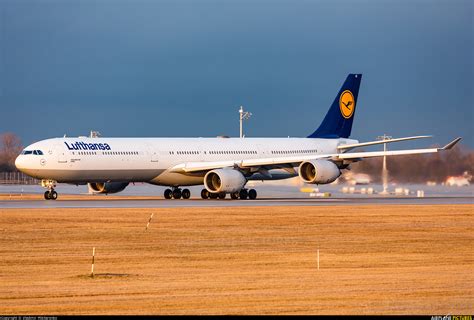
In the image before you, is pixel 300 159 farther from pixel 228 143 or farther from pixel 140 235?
pixel 140 235

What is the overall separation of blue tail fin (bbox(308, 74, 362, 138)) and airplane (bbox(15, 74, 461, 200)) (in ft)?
2.83

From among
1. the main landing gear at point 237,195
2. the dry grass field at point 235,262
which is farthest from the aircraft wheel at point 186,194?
the dry grass field at point 235,262

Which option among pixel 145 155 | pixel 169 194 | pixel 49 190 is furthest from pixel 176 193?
pixel 49 190

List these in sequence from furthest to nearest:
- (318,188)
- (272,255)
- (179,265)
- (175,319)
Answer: (318,188)
(272,255)
(179,265)
(175,319)

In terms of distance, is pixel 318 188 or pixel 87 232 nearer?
pixel 87 232

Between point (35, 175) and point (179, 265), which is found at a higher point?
point (35, 175)

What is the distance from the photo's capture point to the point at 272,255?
34.0 metres

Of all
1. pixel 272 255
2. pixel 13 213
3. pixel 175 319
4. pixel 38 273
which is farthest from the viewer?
pixel 13 213

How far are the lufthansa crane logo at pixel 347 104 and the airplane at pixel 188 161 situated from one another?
8.24 ft

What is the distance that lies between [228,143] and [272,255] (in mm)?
39330

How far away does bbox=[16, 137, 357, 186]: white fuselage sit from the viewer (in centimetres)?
6425

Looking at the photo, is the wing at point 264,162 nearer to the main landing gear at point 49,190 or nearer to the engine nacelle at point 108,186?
the engine nacelle at point 108,186

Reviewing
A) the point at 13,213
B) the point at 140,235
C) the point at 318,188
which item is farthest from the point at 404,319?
the point at 318,188

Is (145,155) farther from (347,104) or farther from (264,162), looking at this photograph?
(347,104)
